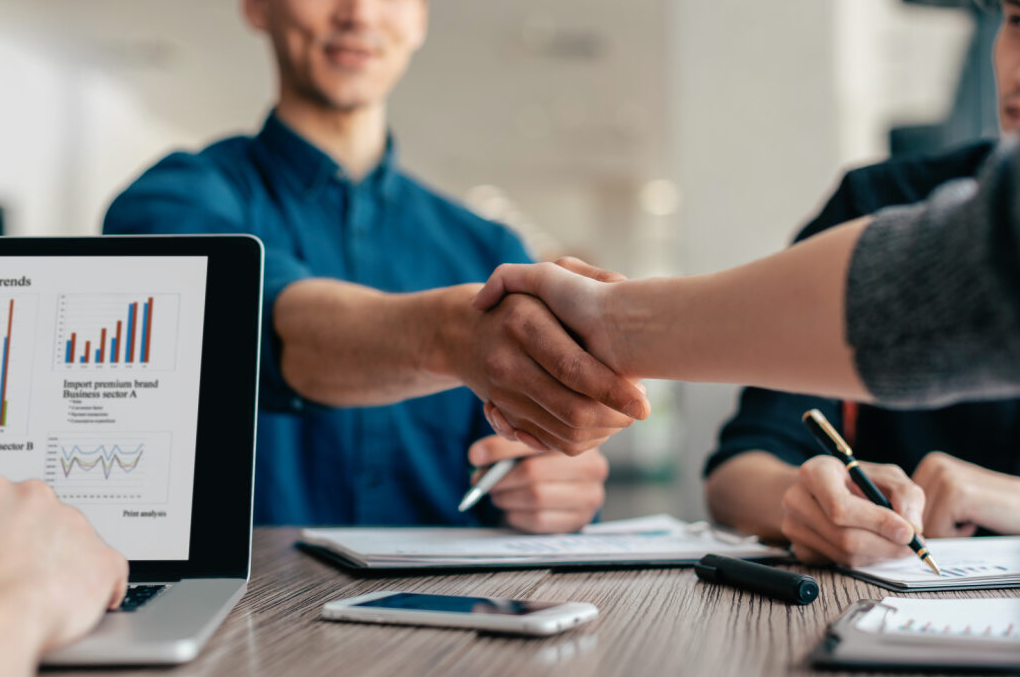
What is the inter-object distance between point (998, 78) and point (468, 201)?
8.88 meters

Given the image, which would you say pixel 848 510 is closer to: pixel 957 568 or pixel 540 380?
pixel 957 568


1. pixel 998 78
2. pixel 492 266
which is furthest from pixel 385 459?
pixel 998 78

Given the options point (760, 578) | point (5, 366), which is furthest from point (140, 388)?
point (760, 578)

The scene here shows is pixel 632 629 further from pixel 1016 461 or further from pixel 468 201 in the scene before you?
pixel 468 201

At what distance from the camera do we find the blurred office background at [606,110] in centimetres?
178

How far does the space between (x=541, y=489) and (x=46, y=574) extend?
1.93 ft

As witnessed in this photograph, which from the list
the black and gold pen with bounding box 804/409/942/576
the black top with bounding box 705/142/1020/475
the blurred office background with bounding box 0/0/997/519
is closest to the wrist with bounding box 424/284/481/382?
the black and gold pen with bounding box 804/409/942/576

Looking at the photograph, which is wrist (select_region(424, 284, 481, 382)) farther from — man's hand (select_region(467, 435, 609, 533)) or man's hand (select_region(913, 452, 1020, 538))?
man's hand (select_region(913, 452, 1020, 538))

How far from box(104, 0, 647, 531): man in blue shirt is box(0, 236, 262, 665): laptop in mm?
300

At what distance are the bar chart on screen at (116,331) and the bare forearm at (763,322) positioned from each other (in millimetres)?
408

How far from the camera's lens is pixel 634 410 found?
0.81m

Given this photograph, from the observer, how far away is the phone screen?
604 millimetres

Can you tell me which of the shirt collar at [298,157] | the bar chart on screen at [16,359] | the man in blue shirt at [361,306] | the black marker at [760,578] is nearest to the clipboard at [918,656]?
the black marker at [760,578]

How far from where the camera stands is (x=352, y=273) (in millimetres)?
1497
